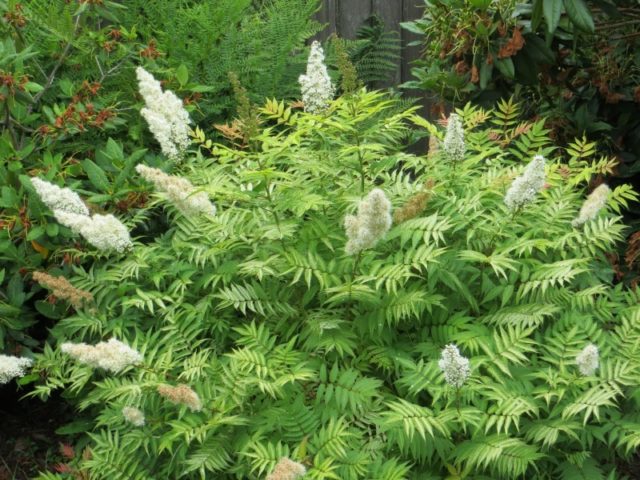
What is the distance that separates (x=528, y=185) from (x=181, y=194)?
1.27 meters

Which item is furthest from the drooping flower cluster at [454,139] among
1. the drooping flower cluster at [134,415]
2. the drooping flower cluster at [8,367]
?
the drooping flower cluster at [8,367]

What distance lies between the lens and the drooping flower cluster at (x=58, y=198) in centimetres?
300

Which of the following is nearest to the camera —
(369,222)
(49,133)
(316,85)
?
(369,222)

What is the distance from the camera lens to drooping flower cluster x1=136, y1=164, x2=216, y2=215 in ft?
9.43

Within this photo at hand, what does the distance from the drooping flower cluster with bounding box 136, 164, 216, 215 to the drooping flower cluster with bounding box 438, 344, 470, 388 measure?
1110 millimetres

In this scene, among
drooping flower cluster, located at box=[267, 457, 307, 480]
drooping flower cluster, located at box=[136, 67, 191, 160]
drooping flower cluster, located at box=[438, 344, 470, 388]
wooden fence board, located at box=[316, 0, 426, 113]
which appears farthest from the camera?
wooden fence board, located at box=[316, 0, 426, 113]

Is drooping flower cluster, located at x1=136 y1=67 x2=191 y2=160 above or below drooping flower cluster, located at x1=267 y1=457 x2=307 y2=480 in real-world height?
above

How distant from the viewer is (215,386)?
2814 mm

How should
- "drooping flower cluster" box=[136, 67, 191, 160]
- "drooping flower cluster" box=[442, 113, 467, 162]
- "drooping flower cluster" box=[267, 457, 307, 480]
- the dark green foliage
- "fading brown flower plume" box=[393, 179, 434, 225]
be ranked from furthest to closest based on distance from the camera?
1. the dark green foliage
2. "drooping flower cluster" box=[136, 67, 191, 160]
3. "drooping flower cluster" box=[442, 113, 467, 162]
4. "fading brown flower plume" box=[393, 179, 434, 225]
5. "drooping flower cluster" box=[267, 457, 307, 480]

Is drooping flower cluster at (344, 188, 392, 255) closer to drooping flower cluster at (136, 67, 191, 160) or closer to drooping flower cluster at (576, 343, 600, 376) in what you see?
drooping flower cluster at (576, 343, 600, 376)

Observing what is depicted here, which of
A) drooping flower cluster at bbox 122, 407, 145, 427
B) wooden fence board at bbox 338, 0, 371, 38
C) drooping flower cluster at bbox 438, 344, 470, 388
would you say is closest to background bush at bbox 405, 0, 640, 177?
drooping flower cluster at bbox 438, 344, 470, 388

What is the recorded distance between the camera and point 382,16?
21.5 feet

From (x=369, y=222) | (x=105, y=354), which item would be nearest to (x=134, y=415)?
(x=105, y=354)

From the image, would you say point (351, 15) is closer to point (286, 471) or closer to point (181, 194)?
point (181, 194)
